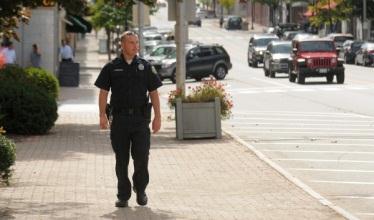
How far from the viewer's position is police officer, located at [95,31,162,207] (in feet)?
35.7

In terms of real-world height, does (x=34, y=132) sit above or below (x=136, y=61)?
below

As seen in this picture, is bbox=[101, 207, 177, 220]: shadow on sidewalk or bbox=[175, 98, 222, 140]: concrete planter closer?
bbox=[101, 207, 177, 220]: shadow on sidewalk

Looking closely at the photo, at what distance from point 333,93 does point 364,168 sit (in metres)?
21.6

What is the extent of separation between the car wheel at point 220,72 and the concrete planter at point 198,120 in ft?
95.6

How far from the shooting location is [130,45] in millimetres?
10852

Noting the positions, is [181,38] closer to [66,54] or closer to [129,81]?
[129,81]

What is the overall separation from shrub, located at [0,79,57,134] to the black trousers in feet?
29.0

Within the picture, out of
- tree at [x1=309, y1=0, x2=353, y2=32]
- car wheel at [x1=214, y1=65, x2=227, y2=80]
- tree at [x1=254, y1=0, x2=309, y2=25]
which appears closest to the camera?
car wheel at [x1=214, y1=65, x2=227, y2=80]

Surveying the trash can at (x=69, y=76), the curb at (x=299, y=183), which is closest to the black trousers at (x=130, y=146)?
the curb at (x=299, y=183)

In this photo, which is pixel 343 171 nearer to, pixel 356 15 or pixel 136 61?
pixel 136 61

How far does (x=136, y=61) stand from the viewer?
10.9 m

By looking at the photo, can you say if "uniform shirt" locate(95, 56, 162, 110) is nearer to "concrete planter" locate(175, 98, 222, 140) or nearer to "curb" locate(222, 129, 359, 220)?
"curb" locate(222, 129, 359, 220)

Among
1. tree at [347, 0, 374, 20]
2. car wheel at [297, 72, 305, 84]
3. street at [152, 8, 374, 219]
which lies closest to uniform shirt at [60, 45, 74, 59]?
street at [152, 8, 374, 219]

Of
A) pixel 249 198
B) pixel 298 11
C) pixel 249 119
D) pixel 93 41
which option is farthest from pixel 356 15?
pixel 249 198
